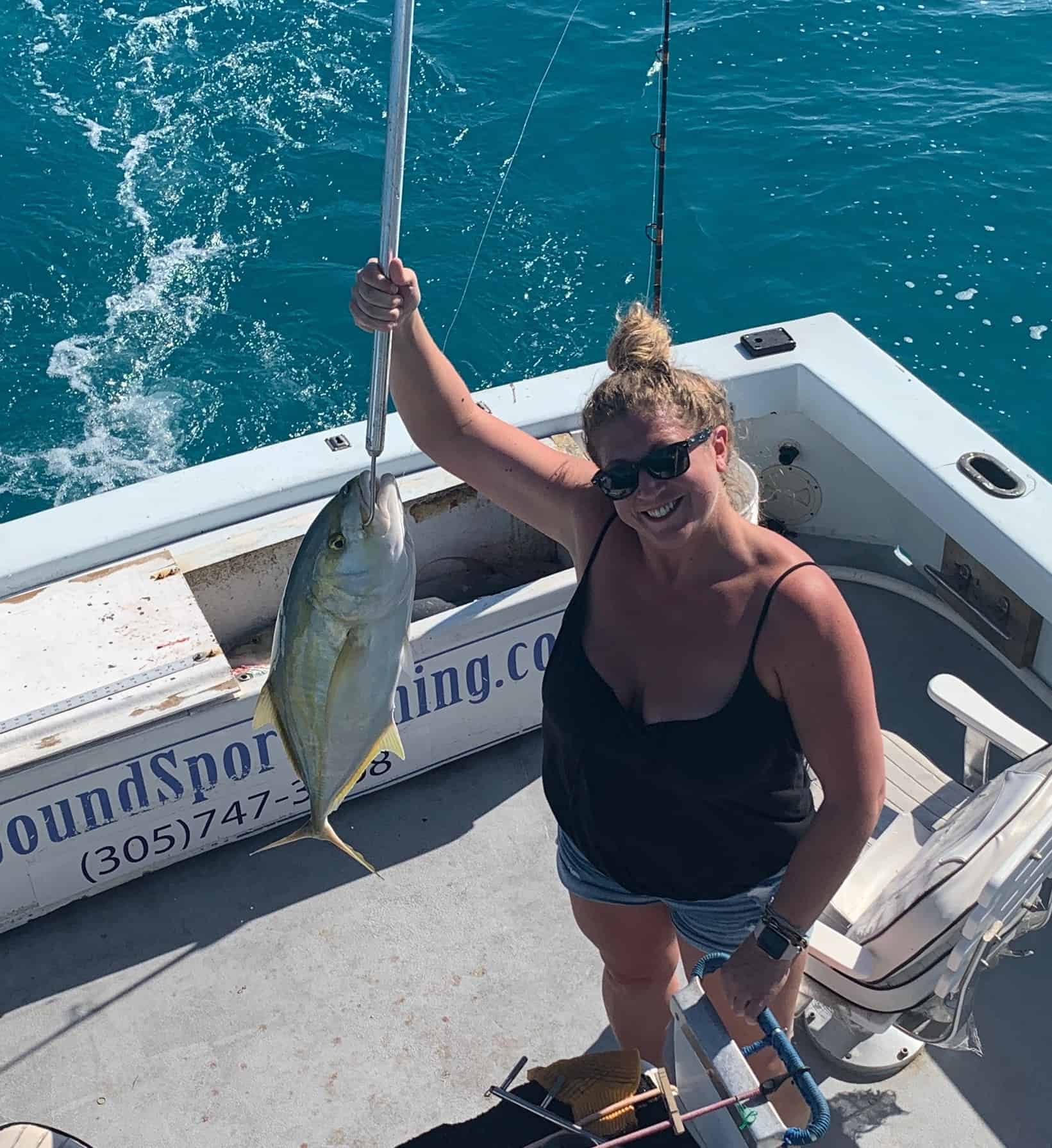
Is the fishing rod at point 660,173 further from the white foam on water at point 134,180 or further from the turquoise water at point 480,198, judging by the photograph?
the white foam on water at point 134,180

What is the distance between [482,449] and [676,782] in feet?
2.55

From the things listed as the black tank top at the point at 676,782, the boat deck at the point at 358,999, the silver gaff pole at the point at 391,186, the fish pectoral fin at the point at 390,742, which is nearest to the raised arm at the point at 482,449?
the black tank top at the point at 676,782

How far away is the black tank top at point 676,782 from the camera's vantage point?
209cm

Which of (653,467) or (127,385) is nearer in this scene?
(653,467)

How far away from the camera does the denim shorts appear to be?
7.57 ft

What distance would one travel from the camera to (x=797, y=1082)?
1912mm

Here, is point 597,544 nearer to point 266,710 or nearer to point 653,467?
point 653,467

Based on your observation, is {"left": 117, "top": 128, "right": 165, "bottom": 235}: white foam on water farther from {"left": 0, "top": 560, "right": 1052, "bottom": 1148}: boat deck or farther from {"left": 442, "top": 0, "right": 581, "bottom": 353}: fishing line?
{"left": 0, "top": 560, "right": 1052, "bottom": 1148}: boat deck

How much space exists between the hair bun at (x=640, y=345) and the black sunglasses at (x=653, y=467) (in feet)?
0.55

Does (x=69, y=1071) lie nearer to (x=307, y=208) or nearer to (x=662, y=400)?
(x=662, y=400)

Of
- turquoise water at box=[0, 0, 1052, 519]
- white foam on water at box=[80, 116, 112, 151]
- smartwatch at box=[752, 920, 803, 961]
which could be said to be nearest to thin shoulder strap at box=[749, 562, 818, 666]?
smartwatch at box=[752, 920, 803, 961]

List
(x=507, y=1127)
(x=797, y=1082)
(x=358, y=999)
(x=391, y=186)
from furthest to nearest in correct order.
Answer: (x=358, y=999)
(x=507, y=1127)
(x=797, y=1082)
(x=391, y=186)

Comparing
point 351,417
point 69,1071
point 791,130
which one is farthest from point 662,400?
point 791,130

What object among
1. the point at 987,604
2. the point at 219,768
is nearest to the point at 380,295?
the point at 219,768
